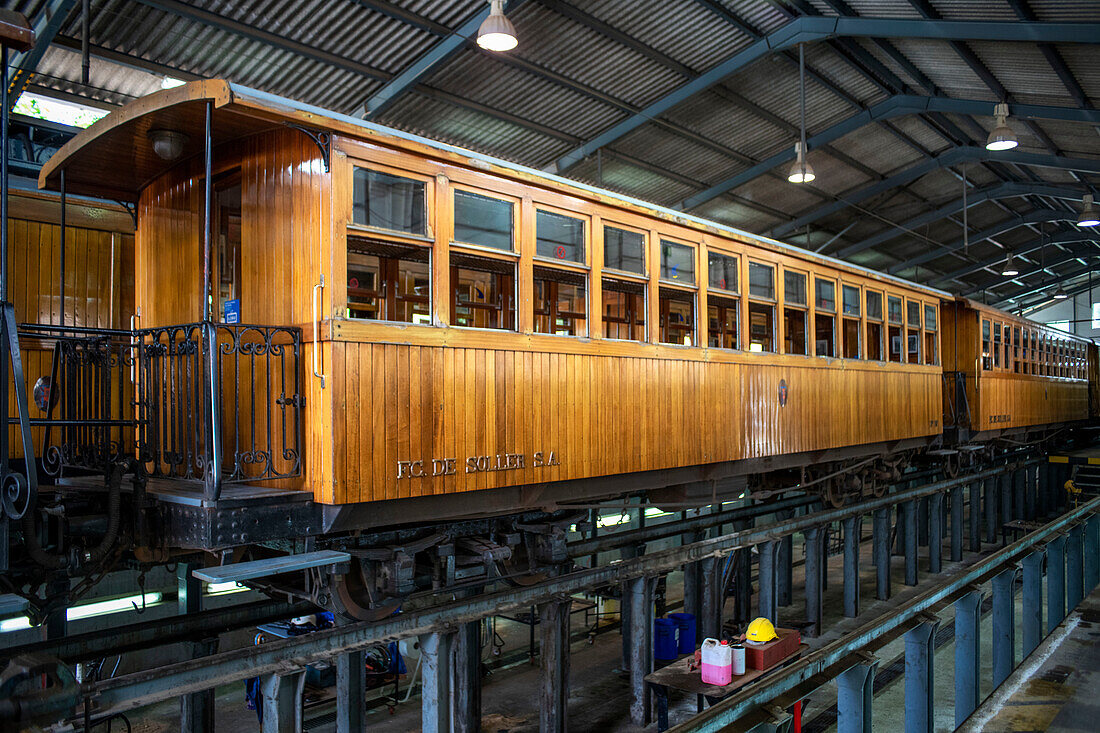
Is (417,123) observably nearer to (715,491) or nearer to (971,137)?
(715,491)

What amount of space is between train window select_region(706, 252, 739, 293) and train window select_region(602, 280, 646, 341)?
697mm

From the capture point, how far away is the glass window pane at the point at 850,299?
9453 millimetres

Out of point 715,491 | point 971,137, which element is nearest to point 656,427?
point 715,491

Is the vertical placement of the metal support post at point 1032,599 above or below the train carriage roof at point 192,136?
below

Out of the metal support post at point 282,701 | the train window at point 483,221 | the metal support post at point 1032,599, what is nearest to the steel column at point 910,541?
the metal support post at point 1032,599

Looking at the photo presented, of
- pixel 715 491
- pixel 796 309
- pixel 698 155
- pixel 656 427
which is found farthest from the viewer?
pixel 698 155

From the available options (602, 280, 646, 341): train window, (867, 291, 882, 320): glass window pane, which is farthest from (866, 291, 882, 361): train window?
(602, 280, 646, 341): train window

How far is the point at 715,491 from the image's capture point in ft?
25.1

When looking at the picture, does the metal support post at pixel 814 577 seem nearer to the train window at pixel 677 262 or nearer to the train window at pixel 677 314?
the train window at pixel 677 314

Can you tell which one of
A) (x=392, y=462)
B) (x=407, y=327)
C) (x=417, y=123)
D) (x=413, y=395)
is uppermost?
(x=417, y=123)

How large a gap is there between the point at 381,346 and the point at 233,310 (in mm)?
1218

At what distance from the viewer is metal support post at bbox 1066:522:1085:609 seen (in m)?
6.32

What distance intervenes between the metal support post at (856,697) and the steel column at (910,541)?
972 cm

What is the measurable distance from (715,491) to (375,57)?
7305 millimetres
